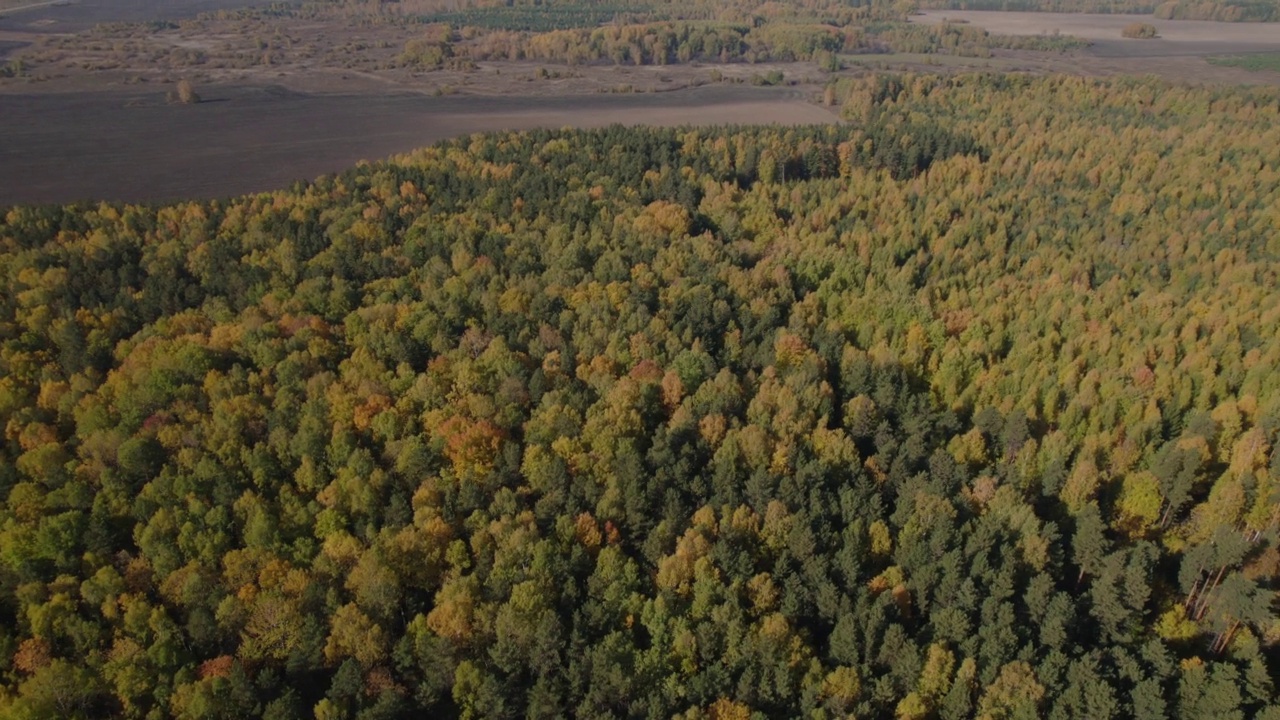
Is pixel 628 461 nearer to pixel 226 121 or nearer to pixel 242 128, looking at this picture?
pixel 242 128

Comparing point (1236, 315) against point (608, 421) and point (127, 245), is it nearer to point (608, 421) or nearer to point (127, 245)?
point (608, 421)

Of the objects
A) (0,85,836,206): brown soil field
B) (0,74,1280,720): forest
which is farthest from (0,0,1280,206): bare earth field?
(0,74,1280,720): forest

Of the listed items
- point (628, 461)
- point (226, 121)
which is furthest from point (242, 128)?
point (628, 461)

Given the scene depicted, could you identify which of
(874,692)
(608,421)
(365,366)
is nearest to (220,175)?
(365,366)

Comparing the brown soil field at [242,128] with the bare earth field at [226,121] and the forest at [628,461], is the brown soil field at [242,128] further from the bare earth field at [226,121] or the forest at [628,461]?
the forest at [628,461]

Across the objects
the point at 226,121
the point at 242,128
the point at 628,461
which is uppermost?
the point at 226,121

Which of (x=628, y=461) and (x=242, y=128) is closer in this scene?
(x=628, y=461)
